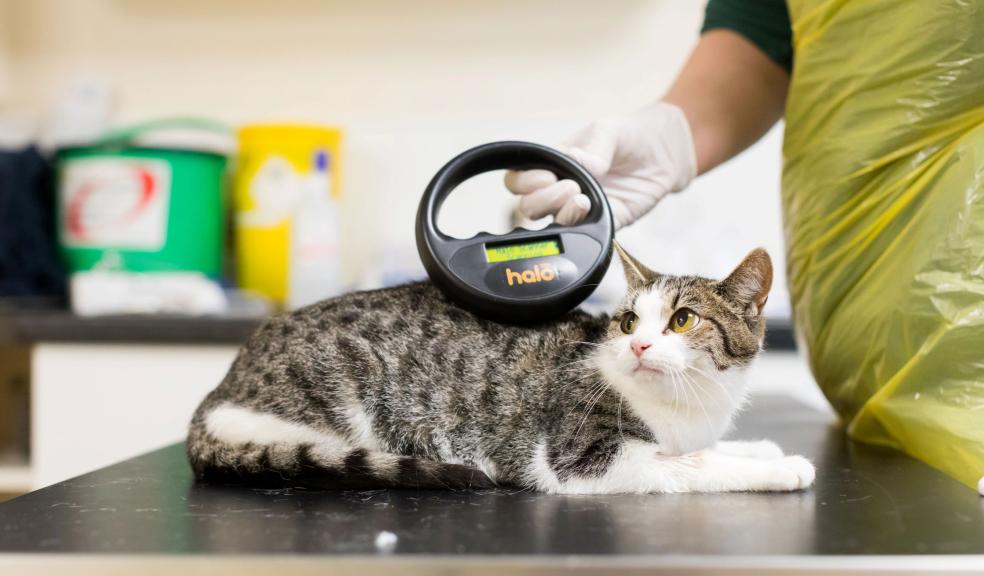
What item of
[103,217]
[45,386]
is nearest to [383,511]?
[45,386]

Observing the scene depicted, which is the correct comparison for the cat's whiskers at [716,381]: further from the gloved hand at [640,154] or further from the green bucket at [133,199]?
the green bucket at [133,199]

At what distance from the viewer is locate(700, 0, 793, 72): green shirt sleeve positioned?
1.26 meters

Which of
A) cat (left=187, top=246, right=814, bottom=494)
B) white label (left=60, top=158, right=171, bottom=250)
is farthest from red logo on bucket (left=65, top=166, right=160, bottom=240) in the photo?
cat (left=187, top=246, right=814, bottom=494)

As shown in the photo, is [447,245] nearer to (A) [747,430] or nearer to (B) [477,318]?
(B) [477,318]

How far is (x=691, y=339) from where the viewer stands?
0.92 meters

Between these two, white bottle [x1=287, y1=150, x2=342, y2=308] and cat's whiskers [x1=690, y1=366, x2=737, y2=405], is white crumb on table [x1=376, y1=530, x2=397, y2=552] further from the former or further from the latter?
white bottle [x1=287, y1=150, x2=342, y2=308]

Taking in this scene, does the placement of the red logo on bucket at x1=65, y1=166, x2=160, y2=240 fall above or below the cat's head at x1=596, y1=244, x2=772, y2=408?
below

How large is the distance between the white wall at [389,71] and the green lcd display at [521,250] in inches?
60.6

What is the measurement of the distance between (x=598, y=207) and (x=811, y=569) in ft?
1.60

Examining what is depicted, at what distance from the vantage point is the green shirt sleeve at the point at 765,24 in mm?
1256

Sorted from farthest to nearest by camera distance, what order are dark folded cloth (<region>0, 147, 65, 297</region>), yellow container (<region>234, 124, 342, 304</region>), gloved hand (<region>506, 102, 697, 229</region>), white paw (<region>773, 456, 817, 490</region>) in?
yellow container (<region>234, 124, 342, 304</region>) → dark folded cloth (<region>0, 147, 65, 297</region>) → gloved hand (<region>506, 102, 697, 229</region>) → white paw (<region>773, 456, 817, 490</region>)

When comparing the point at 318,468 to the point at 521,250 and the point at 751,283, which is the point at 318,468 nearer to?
the point at 521,250

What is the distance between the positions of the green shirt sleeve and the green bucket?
1.46 metres

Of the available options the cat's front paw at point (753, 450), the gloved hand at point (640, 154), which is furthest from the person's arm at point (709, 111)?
the cat's front paw at point (753, 450)
